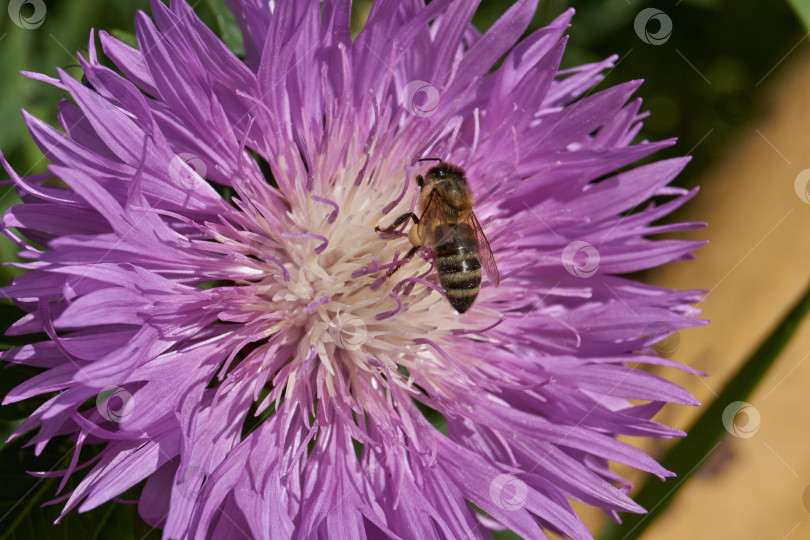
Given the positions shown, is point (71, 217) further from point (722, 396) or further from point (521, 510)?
point (722, 396)

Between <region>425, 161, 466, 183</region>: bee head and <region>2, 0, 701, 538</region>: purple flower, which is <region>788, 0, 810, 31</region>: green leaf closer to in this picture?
<region>2, 0, 701, 538</region>: purple flower

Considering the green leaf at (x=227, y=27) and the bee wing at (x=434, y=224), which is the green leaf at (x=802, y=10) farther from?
the green leaf at (x=227, y=27)

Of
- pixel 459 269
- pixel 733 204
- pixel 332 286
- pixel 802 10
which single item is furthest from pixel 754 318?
pixel 332 286

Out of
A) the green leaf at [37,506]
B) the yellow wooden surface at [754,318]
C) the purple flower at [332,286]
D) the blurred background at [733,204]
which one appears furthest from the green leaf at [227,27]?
the yellow wooden surface at [754,318]

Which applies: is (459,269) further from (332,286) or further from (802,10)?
(802,10)

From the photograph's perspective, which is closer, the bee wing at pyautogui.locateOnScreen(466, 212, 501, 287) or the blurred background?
the bee wing at pyautogui.locateOnScreen(466, 212, 501, 287)

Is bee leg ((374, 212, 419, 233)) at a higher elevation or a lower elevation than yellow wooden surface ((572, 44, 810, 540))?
lower

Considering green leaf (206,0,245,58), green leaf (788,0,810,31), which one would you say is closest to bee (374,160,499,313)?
green leaf (206,0,245,58)
